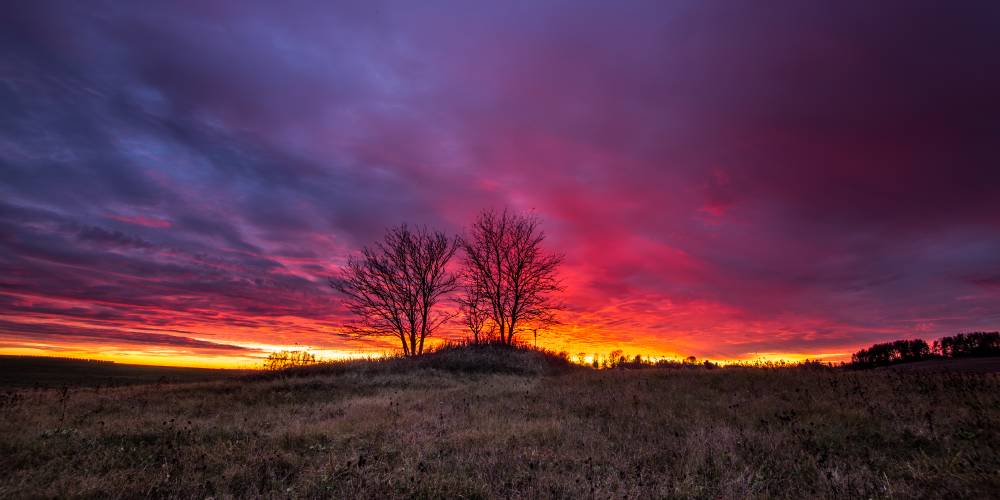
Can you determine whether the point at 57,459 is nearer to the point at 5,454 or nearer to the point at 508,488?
the point at 5,454

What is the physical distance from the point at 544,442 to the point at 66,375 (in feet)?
105

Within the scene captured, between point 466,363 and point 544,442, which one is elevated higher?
point 466,363

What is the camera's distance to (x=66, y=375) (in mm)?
27125

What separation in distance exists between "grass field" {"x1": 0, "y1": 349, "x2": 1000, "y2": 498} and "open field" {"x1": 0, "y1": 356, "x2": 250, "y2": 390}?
5745 millimetres

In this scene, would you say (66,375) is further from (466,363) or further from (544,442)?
(544,442)

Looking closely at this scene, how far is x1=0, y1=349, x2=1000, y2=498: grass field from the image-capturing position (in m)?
6.88

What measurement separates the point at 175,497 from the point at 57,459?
4.03 meters

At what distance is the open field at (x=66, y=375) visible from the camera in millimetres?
22078

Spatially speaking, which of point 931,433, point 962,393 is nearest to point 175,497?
point 931,433

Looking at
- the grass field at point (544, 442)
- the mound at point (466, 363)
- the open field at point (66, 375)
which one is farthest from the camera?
the mound at point (466, 363)

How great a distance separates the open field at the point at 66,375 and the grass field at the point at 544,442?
575 centimetres

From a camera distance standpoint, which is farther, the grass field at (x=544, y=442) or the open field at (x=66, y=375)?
the open field at (x=66, y=375)

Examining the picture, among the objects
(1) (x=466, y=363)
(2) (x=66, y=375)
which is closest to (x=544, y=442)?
(1) (x=466, y=363)

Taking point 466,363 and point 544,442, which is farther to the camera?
point 466,363
